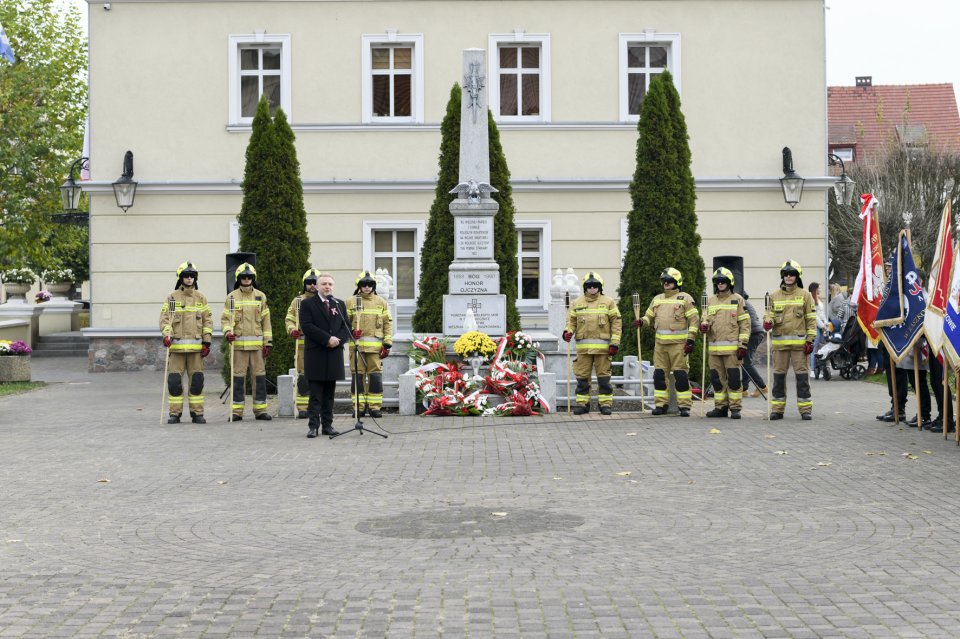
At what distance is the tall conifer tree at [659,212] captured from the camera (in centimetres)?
2223

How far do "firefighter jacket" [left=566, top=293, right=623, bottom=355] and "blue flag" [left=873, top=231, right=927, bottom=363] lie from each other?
3.41 meters

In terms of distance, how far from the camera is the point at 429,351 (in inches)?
727

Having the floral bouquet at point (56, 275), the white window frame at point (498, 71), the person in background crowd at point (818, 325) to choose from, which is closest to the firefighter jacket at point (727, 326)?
the person in background crowd at point (818, 325)

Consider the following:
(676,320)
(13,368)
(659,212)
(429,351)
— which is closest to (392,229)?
(659,212)

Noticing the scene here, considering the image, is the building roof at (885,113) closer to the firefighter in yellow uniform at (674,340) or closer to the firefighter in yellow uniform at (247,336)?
the firefighter in yellow uniform at (674,340)

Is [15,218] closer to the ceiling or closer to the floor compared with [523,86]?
closer to the floor

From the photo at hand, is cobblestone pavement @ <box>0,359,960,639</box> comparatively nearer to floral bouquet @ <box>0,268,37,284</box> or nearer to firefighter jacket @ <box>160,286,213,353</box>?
firefighter jacket @ <box>160,286,213,353</box>

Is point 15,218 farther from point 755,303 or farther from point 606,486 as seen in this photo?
point 606,486

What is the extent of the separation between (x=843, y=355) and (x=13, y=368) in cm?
1589

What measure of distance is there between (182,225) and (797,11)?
1403 centimetres

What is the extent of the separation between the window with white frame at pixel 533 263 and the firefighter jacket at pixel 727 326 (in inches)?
431

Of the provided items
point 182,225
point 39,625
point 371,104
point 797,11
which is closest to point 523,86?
point 371,104

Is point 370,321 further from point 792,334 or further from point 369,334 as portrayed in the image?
point 792,334

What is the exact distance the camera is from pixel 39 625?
245 inches
